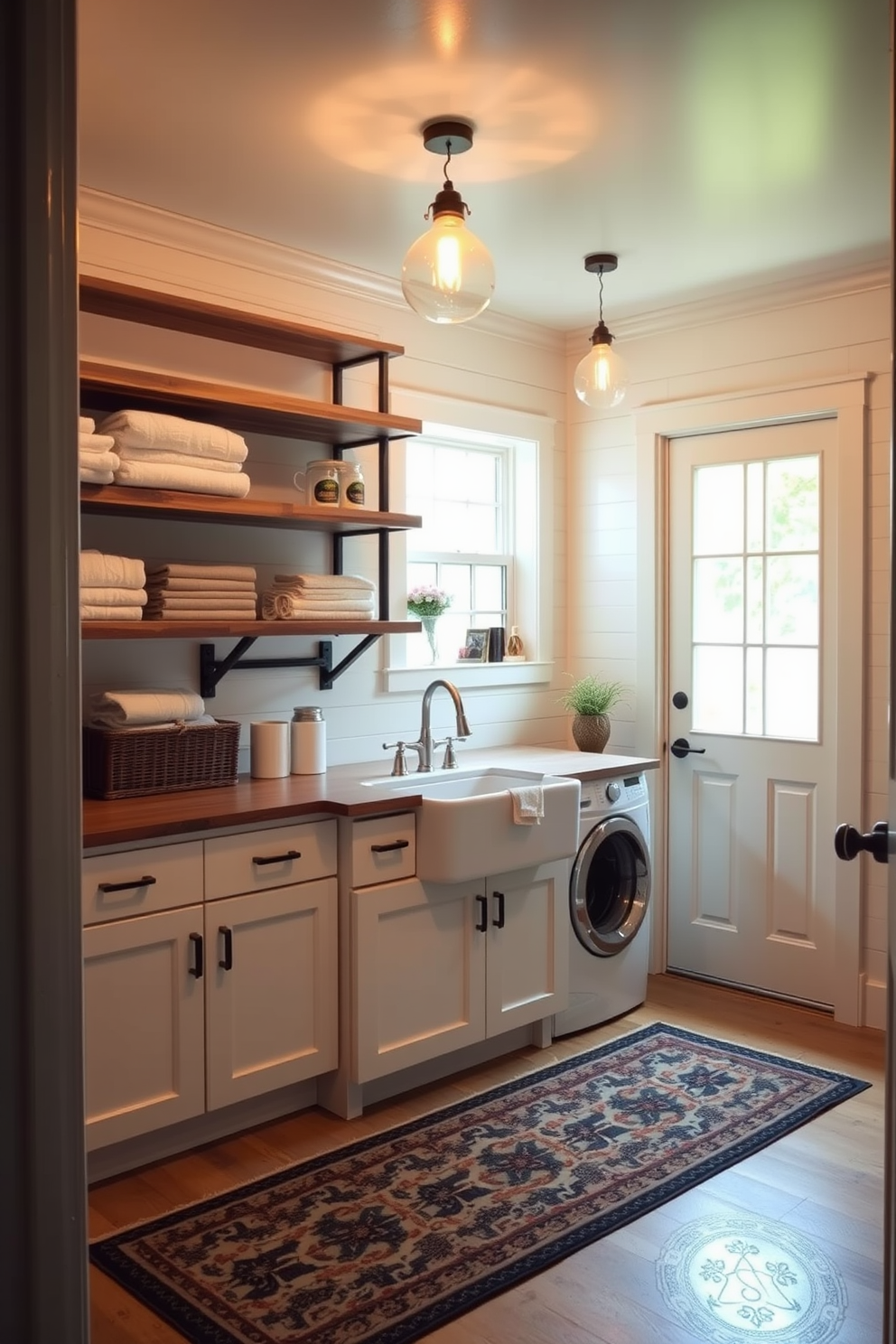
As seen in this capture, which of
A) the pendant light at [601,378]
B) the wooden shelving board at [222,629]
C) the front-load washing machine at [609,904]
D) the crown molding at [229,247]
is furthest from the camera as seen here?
the front-load washing machine at [609,904]

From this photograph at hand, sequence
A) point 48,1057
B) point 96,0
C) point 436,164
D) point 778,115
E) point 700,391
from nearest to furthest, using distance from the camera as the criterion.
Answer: point 48,1057
point 96,0
point 778,115
point 436,164
point 700,391

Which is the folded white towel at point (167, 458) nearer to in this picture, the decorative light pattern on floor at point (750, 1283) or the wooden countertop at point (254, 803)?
the wooden countertop at point (254, 803)

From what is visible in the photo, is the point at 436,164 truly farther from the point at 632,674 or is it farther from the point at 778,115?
the point at 632,674

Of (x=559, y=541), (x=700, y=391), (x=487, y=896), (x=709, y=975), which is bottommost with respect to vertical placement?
(x=709, y=975)

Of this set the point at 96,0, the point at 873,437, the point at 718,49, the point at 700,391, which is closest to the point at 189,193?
the point at 96,0

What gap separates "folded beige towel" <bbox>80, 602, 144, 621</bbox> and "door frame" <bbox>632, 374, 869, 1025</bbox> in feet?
7.09

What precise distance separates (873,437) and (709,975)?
81.4 inches

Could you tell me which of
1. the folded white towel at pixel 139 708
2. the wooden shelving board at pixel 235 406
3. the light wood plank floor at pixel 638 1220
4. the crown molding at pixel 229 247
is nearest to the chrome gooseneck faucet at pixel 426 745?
the folded white towel at pixel 139 708

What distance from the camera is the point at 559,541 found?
467 cm

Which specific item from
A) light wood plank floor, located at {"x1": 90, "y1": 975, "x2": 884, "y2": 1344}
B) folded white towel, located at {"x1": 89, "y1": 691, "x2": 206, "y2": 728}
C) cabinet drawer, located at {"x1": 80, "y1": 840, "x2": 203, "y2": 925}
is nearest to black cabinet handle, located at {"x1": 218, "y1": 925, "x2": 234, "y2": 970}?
cabinet drawer, located at {"x1": 80, "y1": 840, "x2": 203, "y2": 925}

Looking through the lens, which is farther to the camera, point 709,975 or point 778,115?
point 709,975

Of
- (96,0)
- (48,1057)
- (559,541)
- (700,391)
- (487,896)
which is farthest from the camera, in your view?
(559,541)

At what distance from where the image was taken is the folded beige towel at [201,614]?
3031 millimetres

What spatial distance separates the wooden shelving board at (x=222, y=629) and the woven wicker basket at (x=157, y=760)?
0.26 m
